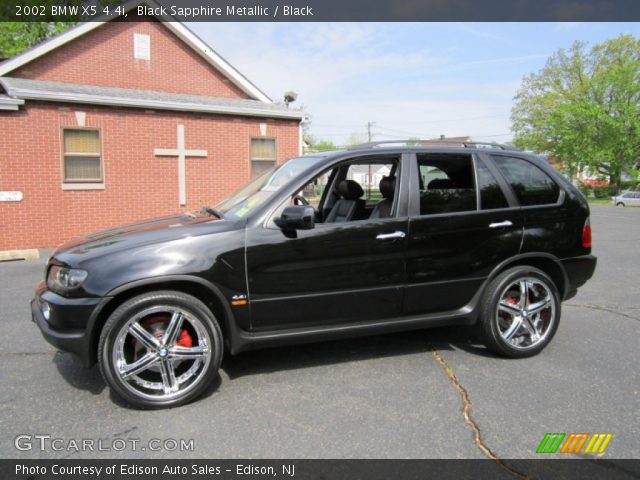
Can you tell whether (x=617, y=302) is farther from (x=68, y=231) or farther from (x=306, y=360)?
(x=68, y=231)

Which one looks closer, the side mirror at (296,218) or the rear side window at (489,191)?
the side mirror at (296,218)

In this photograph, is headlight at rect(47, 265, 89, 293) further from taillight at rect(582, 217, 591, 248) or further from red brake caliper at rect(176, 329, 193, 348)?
taillight at rect(582, 217, 591, 248)

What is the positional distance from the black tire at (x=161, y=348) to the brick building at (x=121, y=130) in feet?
29.4

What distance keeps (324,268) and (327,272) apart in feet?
0.13

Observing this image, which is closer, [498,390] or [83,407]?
[83,407]

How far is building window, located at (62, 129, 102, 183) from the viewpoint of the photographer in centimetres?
1084

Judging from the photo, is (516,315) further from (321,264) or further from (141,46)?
(141,46)

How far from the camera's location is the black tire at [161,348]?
3139mm

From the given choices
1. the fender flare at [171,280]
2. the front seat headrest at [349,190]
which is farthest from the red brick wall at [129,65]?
the fender flare at [171,280]

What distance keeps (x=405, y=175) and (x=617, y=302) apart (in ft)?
13.0

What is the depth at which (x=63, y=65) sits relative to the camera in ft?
42.6

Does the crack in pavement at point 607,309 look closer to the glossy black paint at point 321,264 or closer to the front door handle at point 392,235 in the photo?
the glossy black paint at point 321,264

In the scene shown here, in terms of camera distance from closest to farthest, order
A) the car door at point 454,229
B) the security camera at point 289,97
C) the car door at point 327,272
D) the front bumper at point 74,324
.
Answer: the front bumper at point 74,324
the car door at point 327,272
the car door at point 454,229
the security camera at point 289,97

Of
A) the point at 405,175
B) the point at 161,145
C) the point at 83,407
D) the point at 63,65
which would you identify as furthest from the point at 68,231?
the point at 405,175
